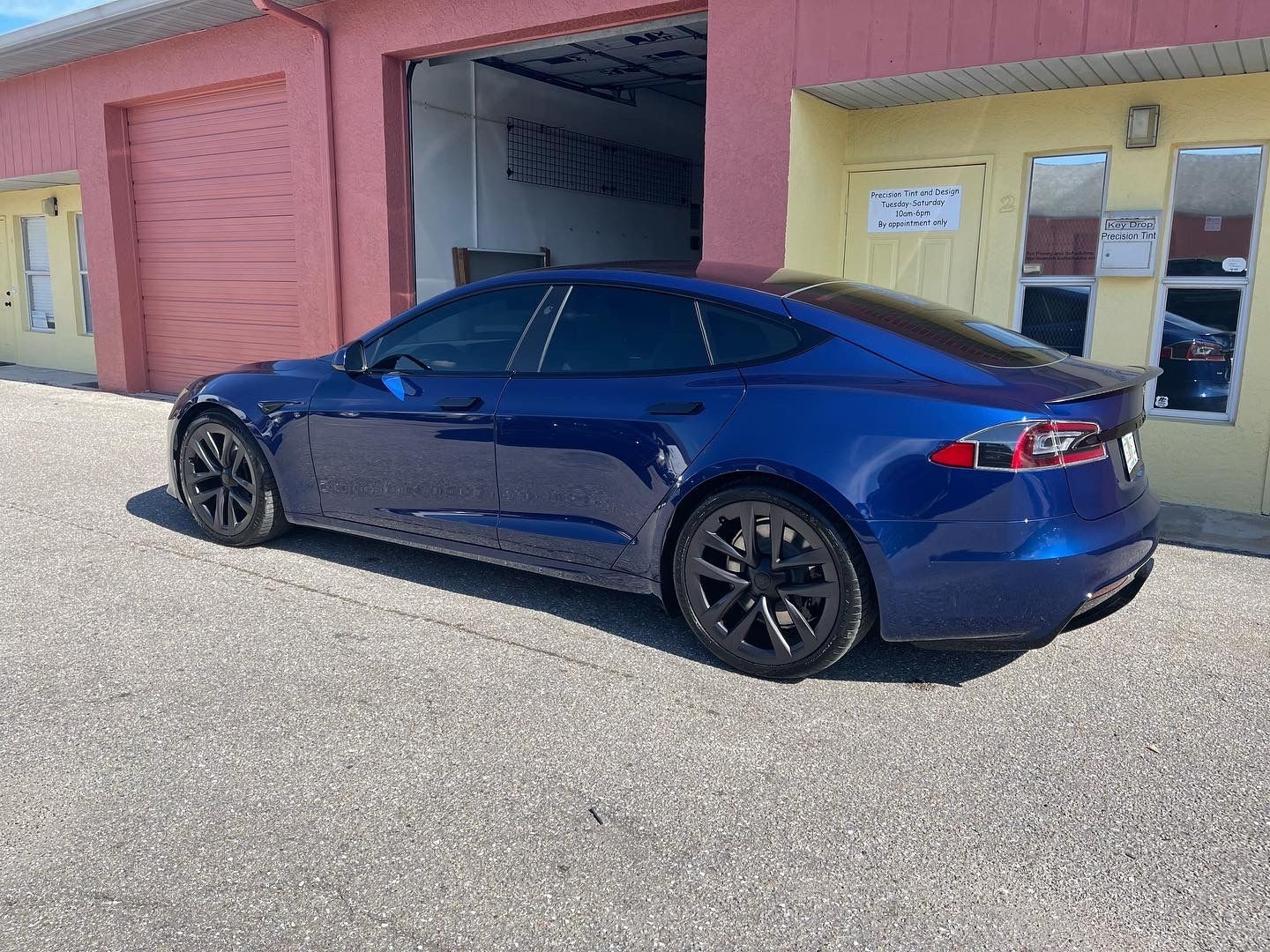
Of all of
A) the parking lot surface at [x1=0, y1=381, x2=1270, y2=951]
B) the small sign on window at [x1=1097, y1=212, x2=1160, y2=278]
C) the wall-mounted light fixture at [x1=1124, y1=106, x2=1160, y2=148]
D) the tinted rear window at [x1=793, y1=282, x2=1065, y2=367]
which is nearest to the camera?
the parking lot surface at [x1=0, y1=381, x2=1270, y2=951]

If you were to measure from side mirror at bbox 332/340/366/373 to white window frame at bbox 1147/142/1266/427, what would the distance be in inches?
201

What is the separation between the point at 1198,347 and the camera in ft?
21.4

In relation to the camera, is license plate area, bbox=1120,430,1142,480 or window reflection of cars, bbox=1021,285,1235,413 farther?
window reflection of cars, bbox=1021,285,1235,413

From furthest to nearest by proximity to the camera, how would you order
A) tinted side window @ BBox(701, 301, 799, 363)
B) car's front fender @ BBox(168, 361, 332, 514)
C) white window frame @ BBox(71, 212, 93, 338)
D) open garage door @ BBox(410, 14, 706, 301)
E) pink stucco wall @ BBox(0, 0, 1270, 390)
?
1. white window frame @ BBox(71, 212, 93, 338)
2. open garage door @ BBox(410, 14, 706, 301)
3. pink stucco wall @ BBox(0, 0, 1270, 390)
4. car's front fender @ BBox(168, 361, 332, 514)
5. tinted side window @ BBox(701, 301, 799, 363)

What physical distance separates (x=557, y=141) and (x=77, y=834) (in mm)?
10256

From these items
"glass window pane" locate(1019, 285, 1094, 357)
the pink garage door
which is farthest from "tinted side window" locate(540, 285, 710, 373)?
the pink garage door

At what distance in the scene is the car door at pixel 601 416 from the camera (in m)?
3.72

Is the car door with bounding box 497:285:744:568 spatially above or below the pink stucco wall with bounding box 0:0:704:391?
below

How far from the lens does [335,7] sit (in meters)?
9.16

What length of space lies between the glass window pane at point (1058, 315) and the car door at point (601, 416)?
398cm

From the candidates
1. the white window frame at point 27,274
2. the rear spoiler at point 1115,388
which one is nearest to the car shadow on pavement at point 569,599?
the rear spoiler at point 1115,388

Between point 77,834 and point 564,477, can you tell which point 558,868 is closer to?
point 77,834

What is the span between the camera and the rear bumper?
3.16 m

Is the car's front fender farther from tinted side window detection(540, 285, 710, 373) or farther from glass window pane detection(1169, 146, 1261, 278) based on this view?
glass window pane detection(1169, 146, 1261, 278)
